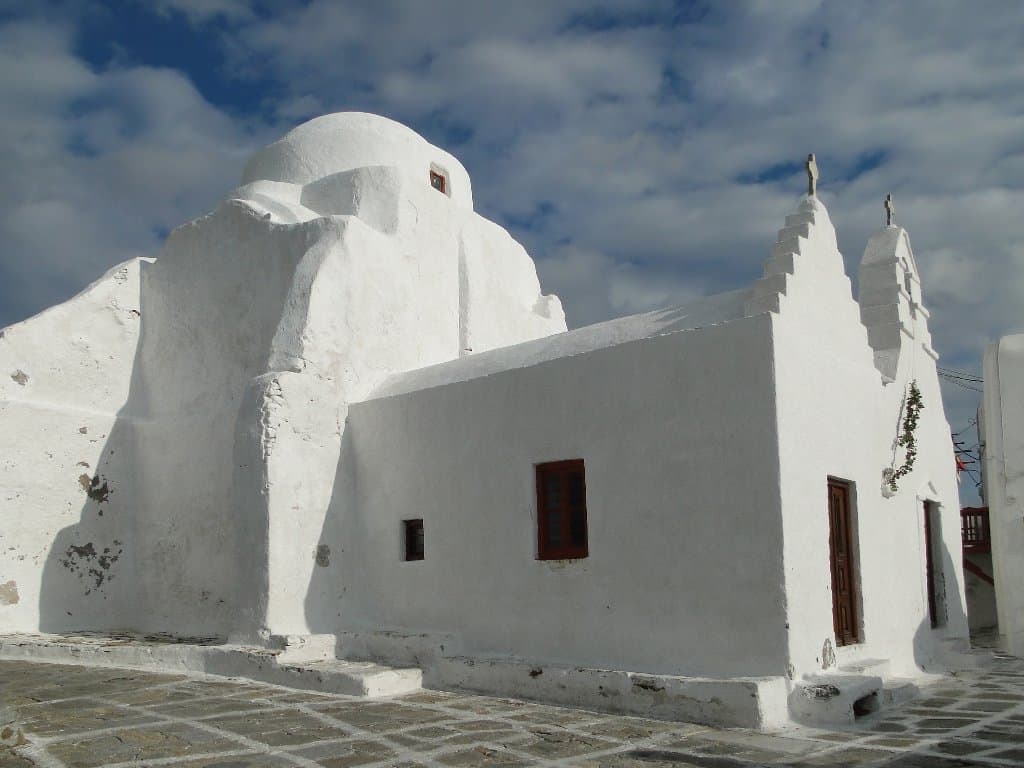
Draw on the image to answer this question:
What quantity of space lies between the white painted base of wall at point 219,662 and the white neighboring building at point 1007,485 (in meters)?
6.27

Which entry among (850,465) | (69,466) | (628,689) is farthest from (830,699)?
(69,466)

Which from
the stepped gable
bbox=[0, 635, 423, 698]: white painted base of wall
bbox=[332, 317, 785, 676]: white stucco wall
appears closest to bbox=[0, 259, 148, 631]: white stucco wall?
bbox=[0, 635, 423, 698]: white painted base of wall

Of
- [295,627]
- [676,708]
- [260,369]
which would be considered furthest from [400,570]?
[676,708]

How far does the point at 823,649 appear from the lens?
6480 millimetres

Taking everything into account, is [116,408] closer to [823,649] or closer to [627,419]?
[627,419]

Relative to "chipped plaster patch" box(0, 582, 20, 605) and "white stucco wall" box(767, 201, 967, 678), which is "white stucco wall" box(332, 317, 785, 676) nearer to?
"white stucco wall" box(767, 201, 967, 678)

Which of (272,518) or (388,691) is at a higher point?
(272,518)

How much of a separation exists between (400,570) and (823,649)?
12.5 ft

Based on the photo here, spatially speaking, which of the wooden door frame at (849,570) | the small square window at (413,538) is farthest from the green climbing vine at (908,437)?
the small square window at (413,538)

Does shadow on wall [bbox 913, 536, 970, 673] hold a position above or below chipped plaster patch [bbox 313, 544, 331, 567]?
below

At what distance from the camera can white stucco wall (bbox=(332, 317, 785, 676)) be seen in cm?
634

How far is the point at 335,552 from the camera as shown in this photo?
8.79 metres

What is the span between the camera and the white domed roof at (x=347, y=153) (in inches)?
486

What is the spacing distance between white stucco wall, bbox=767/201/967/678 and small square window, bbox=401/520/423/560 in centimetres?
361
